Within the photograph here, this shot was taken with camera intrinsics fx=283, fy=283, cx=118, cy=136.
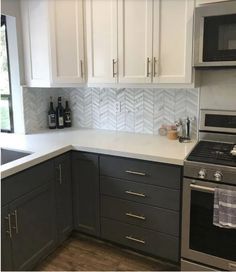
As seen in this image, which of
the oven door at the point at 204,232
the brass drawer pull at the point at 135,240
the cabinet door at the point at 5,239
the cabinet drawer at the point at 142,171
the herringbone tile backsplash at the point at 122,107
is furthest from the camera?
the herringbone tile backsplash at the point at 122,107

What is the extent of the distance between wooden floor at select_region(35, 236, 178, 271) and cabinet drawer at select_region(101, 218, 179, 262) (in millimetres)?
110

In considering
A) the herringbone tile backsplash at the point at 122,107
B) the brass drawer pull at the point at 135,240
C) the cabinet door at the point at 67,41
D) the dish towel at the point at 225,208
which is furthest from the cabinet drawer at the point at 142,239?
the cabinet door at the point at 67,41

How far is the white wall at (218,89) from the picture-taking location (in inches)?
86.8

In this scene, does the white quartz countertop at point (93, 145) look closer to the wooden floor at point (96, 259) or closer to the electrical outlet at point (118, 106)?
the electrical outlet at point (118, 106)

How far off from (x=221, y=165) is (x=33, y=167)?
4.03 feet

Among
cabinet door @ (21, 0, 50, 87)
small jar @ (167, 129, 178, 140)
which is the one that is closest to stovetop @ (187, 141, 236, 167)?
small jar @ (167, 129, 178, 140)

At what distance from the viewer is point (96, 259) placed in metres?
2.23

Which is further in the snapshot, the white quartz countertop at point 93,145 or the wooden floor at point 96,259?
the wooden floor at point 96,259

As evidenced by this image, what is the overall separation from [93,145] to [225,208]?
1053 millimetres

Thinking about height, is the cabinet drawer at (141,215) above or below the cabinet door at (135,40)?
below

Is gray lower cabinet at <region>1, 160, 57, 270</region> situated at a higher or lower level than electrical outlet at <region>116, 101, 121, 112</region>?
lower

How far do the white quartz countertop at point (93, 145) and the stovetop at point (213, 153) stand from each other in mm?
72

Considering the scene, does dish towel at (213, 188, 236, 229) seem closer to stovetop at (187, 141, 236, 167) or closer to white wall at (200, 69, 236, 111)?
stovetop at (187, 141, 236, 167)

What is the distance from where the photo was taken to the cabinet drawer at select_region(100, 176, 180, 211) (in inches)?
77.7
